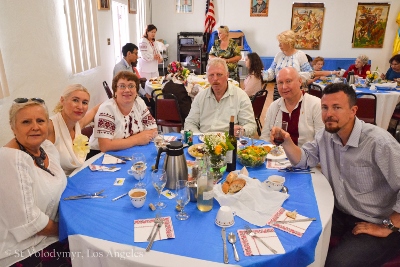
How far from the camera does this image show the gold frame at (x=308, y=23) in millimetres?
9539

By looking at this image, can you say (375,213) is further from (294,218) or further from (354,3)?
(354,3)

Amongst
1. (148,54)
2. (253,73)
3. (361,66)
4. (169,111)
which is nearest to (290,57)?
(253,73)

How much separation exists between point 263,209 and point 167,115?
2.70 m

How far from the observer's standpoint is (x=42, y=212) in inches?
62.6

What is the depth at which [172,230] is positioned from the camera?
1.38m

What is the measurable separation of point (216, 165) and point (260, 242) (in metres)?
0.61

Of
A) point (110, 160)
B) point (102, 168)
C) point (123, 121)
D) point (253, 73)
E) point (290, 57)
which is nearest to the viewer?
point (102, 168)

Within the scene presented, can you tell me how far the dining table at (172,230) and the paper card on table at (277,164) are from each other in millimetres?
189

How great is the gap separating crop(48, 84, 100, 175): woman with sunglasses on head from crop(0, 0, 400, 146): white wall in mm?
1102

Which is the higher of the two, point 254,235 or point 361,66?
point 361,66

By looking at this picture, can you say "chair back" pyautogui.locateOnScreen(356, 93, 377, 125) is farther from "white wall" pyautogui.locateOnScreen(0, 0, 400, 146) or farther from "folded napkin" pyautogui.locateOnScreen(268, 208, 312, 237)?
"white wall" pyautogui.locateOnScreen(0, 0, 400, 146)

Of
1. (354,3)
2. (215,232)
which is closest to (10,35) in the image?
(215,232)

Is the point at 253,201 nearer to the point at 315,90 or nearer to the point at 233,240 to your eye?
the point at 233,240

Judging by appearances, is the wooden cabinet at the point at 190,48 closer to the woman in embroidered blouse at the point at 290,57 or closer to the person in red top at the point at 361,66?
the person in red top at the point at 361,66
